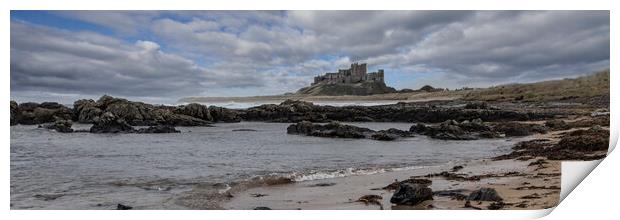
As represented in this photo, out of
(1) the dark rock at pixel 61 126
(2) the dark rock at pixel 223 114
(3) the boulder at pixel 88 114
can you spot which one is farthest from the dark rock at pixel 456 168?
(1) the dark rock at pixel 61 126

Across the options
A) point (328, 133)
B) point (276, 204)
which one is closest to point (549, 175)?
point (276, 204)

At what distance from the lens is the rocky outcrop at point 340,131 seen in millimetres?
9719

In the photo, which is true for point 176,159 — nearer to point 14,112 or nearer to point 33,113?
point 33,113

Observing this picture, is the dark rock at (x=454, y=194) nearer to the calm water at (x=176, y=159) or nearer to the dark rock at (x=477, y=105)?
the calm water at (x=176, y=159)

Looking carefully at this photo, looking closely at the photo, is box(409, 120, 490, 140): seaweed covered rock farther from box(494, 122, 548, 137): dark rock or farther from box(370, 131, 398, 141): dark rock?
box(370, 131, 398, 141): dark rock

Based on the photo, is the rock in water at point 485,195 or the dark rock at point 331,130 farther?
the dark rock at point 331,130

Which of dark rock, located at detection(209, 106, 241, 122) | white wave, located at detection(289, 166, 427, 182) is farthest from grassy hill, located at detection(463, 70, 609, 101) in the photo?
dark rock, located at detection(209, 106, 241, 122)

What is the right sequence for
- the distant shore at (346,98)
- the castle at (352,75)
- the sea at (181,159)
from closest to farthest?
the sea at (181,159) → the castle at (352,75) → the distant shore at (346,98)

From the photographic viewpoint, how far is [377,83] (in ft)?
22.9

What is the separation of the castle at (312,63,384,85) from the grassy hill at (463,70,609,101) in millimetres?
1831

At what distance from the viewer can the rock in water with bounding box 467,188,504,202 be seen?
4.71 metres

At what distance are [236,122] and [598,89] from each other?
599 centimetres

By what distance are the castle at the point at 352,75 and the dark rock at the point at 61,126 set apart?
5581 millimetres
